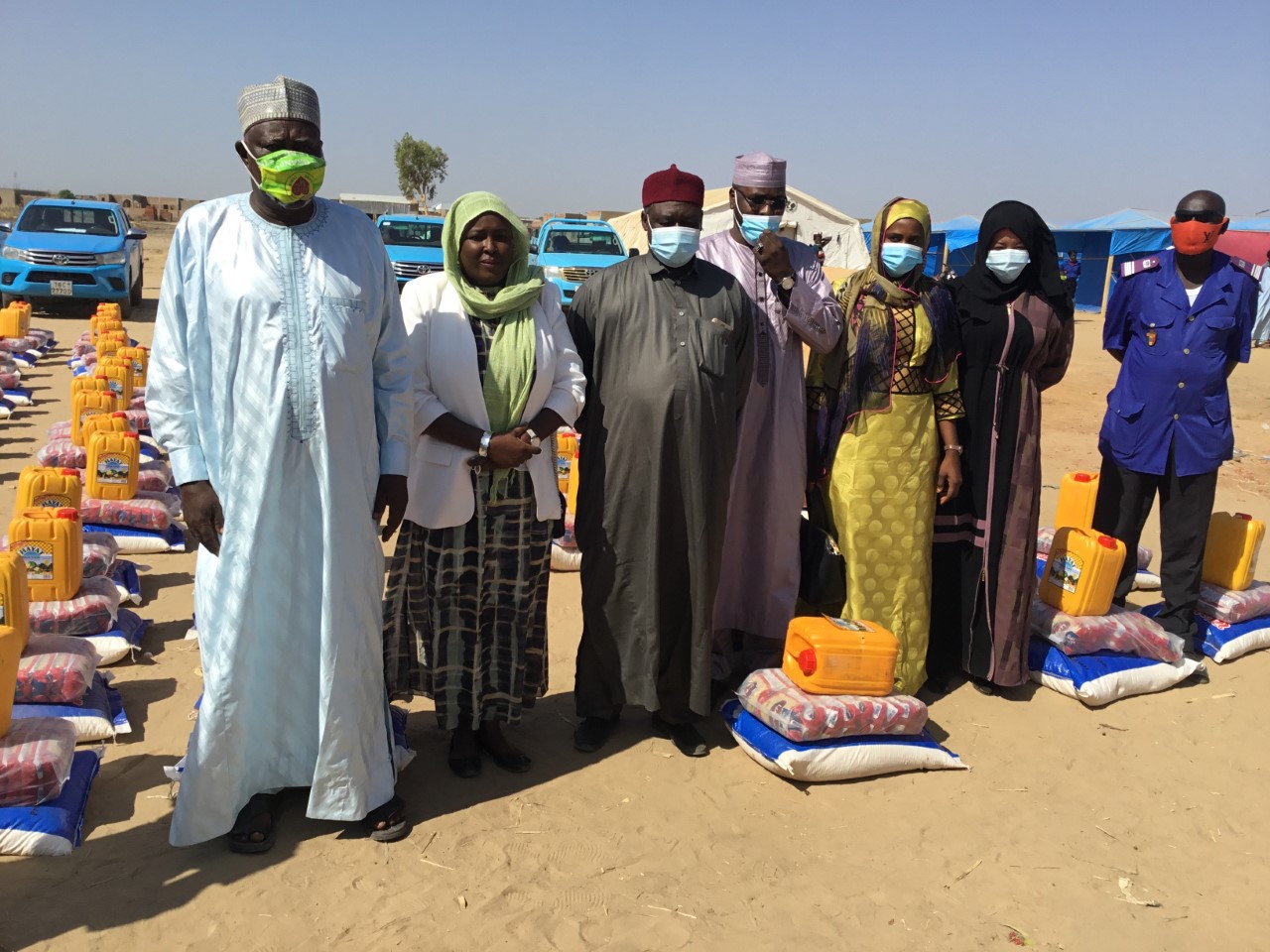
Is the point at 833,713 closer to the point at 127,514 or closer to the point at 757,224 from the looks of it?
the point at 757,224

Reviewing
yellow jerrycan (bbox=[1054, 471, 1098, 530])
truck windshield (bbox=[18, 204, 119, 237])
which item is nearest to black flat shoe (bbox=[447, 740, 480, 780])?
yellow jerrycan (bbox=[1054, 471, 1098, 530])

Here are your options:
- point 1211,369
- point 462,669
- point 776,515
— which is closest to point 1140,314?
point 1211,369

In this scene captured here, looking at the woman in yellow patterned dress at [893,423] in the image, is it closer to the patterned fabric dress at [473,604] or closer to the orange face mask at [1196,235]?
the patterned fabric dress at [473,604]

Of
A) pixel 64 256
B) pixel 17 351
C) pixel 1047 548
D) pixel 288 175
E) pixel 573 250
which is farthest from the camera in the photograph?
pixel 573 250

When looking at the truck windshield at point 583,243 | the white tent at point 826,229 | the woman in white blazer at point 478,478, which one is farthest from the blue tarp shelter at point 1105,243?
the woman in white blazer at point 478,478

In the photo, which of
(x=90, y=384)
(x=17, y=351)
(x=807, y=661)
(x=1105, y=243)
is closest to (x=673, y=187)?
(x=807, y=661)

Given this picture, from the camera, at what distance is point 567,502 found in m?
5.95

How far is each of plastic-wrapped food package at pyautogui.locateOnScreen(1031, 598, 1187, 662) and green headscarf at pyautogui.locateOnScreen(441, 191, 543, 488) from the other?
2739 mm

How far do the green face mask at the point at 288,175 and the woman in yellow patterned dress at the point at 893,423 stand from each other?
2177mm

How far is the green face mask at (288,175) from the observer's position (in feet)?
8.66

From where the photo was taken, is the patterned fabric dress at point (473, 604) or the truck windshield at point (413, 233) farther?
the truck windshield at point (413, 233)

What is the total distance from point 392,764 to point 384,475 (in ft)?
3.05

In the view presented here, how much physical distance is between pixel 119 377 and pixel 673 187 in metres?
6.18

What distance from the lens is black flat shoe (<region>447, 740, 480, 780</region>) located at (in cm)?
346
